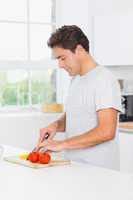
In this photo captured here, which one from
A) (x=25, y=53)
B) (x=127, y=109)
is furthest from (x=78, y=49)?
(x=25, y=53)

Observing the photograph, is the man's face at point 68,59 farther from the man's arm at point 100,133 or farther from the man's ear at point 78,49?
the man's arm at point 100,133

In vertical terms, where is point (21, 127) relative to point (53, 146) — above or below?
below

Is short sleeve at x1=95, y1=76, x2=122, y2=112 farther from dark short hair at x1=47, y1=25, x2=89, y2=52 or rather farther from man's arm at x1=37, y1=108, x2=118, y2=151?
dark short hair at x1=47, y1=25, x2=89, y2=52

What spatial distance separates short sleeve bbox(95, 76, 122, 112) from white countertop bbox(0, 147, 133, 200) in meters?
0.34

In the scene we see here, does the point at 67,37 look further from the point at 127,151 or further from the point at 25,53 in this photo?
the point at 25,53

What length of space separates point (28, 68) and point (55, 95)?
476 mm

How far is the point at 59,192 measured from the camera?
178 cm

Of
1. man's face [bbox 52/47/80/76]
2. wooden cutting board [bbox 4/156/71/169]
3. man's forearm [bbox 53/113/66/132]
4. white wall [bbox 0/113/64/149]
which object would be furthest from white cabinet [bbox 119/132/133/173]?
wooden cutting board [bbox 4/156/71/169]

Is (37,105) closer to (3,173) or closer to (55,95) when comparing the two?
(55,95)

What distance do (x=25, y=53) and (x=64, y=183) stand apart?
10.8 feet

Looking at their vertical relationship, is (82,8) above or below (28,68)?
above

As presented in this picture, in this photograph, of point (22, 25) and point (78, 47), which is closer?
point (78, 47)

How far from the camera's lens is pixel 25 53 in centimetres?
510

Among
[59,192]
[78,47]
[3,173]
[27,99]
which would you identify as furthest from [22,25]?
[59,192]
